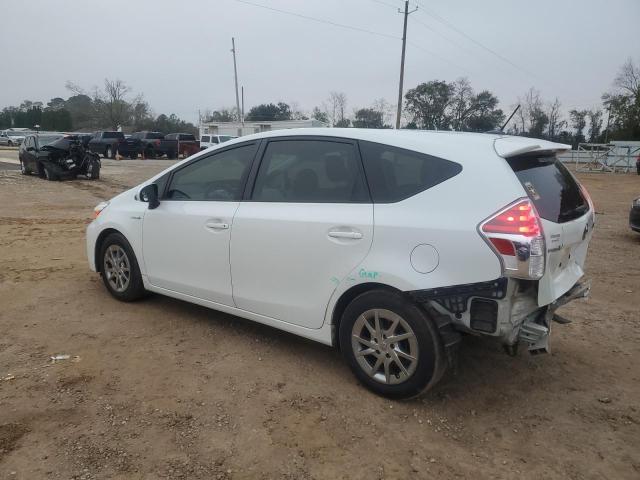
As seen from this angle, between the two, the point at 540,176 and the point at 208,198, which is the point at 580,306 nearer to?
the point at 540,176

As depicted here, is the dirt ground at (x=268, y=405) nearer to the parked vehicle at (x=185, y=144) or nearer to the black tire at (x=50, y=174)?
the black tire at (x=50, y=174)

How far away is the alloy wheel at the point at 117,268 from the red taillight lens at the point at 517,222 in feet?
10.9

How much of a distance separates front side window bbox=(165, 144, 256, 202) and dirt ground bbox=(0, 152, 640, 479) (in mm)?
1109

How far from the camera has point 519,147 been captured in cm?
295

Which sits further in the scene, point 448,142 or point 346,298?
point 346,298

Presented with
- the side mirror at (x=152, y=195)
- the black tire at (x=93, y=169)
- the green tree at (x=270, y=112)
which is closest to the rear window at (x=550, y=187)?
the side mirror at (x=152, y=195)

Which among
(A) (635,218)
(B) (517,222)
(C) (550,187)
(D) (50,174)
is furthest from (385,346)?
(D) (50,174)

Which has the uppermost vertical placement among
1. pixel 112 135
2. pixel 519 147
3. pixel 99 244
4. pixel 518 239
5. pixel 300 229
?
pixel 519 147

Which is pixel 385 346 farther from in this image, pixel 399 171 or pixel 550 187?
pixel 550 187

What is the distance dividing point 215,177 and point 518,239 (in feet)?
7.88

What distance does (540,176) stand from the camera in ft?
10.1

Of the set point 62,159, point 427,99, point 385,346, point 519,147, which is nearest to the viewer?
point 519,147

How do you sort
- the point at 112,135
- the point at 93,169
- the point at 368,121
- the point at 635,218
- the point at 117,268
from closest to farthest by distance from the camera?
the point at 117,268 < the point at 635,218 < the point at 368,121 < the point at 93,169 < the point at 112,135

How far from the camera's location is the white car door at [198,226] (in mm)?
3854
